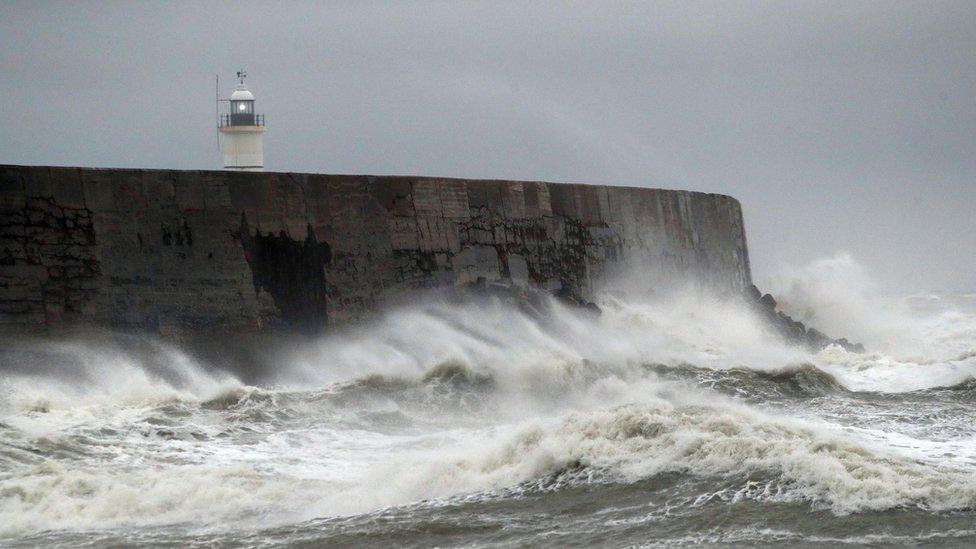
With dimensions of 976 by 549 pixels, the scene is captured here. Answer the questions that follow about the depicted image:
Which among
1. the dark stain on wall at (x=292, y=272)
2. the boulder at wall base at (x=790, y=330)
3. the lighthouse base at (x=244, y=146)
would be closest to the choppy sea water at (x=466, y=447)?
the dark stain on wall at (x=292, y=272)

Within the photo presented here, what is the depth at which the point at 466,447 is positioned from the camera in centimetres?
1007

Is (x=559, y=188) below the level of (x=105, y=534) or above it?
above

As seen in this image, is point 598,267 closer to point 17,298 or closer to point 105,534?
point 17,298

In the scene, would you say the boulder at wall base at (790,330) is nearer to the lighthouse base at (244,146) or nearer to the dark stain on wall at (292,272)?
the lighthouse base at (244,146)

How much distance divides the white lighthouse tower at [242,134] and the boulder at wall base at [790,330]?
8.66 meters

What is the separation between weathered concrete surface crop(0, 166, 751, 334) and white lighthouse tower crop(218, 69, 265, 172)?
832cm

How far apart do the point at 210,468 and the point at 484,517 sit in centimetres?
219

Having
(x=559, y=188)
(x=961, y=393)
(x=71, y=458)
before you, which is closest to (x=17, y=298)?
(x=71, y=458)

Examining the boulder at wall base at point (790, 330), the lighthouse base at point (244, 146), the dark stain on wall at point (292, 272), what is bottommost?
the boulder at wall base at point (790, 330)

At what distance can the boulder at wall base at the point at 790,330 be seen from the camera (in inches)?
797

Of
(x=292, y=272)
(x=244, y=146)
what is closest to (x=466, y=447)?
(x=292, y=272)

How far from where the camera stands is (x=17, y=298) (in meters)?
11.3

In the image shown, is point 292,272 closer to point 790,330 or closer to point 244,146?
point 790,330

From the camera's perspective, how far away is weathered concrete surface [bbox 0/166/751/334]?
11547 millimetres
